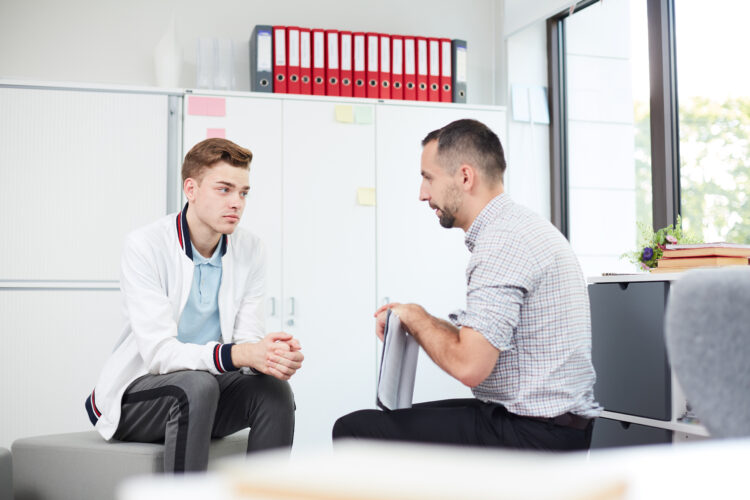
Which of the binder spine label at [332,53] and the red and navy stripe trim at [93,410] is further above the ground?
the binder spine label at [332,53]

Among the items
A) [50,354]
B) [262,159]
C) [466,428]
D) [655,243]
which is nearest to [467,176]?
[466,428]

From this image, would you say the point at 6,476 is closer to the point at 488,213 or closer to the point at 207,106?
the point at 488,213

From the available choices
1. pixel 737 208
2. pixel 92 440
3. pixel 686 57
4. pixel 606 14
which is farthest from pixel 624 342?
pixel 606 14

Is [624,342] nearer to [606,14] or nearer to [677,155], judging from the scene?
[677,155]

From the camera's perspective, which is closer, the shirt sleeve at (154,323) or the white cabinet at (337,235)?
the shirt sleeve at (154,323)

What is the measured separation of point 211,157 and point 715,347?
1.73 m

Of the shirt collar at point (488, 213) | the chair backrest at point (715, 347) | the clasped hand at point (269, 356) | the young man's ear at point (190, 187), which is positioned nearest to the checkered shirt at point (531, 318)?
the shirt collar at point (488, 213)

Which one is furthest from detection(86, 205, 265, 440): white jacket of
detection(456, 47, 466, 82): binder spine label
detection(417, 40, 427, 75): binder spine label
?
detection(456, 47, 466, 82): binder spine label

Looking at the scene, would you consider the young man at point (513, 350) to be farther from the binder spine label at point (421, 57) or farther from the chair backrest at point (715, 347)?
the binder spine label at point (421, 57)

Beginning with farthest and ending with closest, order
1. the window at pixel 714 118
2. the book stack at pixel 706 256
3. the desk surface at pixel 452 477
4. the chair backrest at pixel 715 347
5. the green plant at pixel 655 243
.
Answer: the window at pixel 714 118
the green plant at pixel 655 243
the book stack at pixel 706 256
the chair backrest at pixel 715 347
the desk surface at pixel 452 477

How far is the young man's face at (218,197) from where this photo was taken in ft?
6.61

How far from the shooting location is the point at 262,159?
3.27 meters

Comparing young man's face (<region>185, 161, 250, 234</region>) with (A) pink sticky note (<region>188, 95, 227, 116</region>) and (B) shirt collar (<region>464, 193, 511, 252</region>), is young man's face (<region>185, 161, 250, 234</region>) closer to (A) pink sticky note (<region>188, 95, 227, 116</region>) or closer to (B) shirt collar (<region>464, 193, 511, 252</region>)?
(B) shirt collar (<region>464, 193, 511, 252</region>)

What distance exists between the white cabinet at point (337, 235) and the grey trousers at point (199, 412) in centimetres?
131
